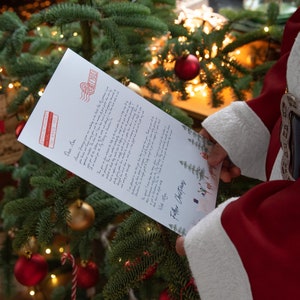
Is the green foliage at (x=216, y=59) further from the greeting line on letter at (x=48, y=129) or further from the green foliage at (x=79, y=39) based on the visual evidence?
the greeting line on letter at (x=48, y=129)

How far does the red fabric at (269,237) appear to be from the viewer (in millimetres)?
479

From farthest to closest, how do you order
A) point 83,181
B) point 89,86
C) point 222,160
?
point 83,181
point 222,160
point 89,86

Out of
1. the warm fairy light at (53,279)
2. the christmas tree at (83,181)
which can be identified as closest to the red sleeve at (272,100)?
the christmas tree at (83,181)

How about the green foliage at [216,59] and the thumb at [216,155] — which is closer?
the thumb at [216,155]

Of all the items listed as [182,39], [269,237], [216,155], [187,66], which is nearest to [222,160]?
[216,155]

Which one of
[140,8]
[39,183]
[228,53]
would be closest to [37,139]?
[39,183]

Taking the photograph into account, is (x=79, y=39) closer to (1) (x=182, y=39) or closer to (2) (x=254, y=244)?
(1) (x=182, y=39)

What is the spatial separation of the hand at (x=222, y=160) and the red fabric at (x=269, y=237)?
17cm

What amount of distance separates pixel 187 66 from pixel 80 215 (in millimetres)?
415

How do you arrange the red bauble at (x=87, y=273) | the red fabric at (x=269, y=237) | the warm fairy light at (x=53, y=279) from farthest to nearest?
the warm fairy light at (x=53, y=279) < the red bauble at (x=87, y=273) < the red fabric at (x=269, y=237)

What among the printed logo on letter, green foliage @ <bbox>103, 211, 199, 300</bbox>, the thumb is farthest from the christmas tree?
the printed logo on letter

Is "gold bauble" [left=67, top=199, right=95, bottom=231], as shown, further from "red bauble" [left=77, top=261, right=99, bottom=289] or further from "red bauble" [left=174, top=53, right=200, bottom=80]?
"red bauble" [left=174, top=53, right=200, bottom=80]

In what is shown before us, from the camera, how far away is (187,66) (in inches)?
41.7

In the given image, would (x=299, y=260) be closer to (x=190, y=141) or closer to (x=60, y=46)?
(x=190, y=141)
